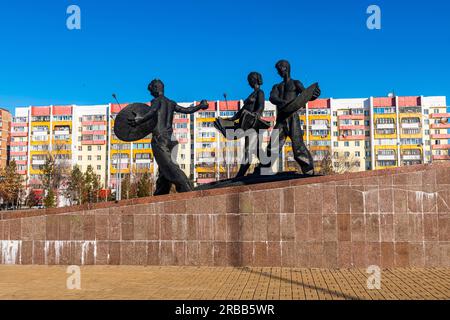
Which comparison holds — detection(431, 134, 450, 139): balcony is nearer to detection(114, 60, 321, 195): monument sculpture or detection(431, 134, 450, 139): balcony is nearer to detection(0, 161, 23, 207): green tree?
detection(0, 161, 23, 207): green tree

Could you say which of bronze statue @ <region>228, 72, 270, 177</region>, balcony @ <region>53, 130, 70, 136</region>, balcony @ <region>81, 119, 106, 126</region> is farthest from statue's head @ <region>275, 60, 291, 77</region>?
balcony @ <region>53, 130, 70, 136</region>

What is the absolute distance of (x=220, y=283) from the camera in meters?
7.93

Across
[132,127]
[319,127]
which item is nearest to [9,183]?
[319,127]

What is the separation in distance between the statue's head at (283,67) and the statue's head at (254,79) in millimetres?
666

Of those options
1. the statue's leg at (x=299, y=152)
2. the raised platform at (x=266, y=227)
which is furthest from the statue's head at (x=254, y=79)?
the raised platform at (x=266, y=227)

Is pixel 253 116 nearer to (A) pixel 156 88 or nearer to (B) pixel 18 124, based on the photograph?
(A) pixel 156 88

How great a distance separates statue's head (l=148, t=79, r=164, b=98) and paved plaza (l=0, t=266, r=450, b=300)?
16.0ft

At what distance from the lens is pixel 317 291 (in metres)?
7.17

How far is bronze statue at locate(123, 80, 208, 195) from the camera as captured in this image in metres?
11.5

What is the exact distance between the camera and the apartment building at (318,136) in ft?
227

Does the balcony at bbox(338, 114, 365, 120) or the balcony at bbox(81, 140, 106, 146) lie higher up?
the balcony at bbox(338, 114, 365, 120)

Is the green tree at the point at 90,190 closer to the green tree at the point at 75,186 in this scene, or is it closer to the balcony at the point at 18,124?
the green tree at the point at 75,186
